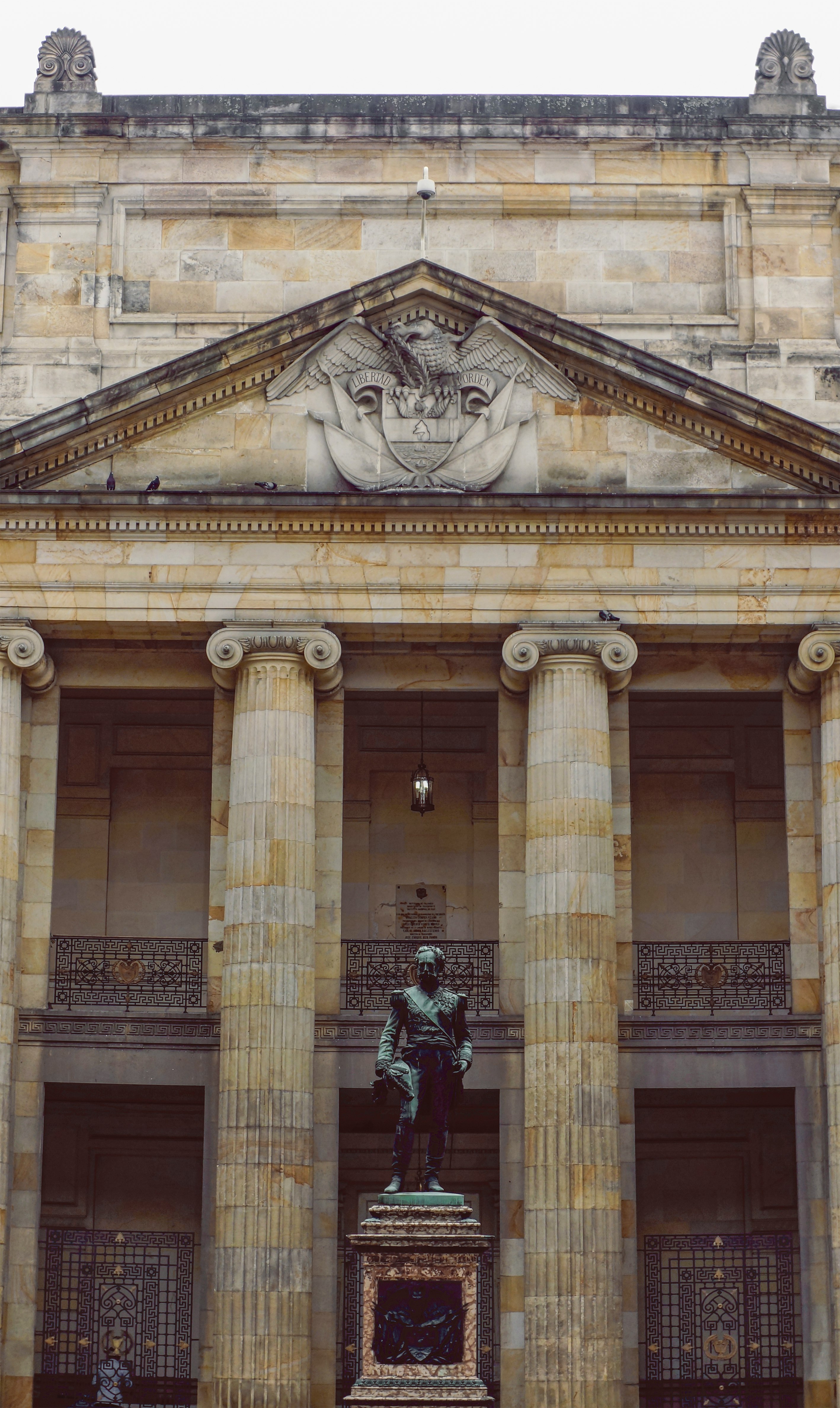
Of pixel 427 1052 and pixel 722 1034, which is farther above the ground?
pixel 722 1034

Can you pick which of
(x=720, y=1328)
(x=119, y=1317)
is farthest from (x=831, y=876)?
(x=119, y=1317)

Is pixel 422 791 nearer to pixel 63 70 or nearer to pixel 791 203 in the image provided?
pixel 791 203

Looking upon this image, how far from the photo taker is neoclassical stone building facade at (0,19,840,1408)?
25.1 meters

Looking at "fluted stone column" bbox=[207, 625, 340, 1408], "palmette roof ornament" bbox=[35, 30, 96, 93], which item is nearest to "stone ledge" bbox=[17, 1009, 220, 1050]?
"fluted stone column" bbox=[207, 625, 340, 1408]

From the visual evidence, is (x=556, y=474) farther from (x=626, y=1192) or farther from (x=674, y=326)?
(x=626, y=1192)

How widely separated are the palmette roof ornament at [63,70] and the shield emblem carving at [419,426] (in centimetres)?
644

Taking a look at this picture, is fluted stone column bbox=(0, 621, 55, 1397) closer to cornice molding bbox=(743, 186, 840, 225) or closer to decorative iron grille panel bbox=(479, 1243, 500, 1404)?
decorative iron grille panel bbox=(479, 1243, 500, 1404)

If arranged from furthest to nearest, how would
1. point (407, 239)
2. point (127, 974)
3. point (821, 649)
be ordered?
point (407, 239), point (127, 974), point (821, 649)

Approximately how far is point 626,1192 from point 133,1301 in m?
5.88

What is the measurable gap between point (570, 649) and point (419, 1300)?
903 cm

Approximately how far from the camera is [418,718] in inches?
1181

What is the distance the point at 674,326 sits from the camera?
28.7m

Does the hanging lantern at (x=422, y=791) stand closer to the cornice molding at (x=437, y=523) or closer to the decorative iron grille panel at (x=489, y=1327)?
the cornice molding at (x=437, y=523)

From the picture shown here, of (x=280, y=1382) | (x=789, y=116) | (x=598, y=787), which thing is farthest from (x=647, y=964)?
(x=789, y=116)
